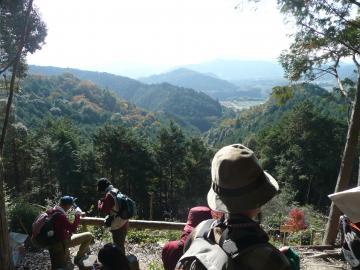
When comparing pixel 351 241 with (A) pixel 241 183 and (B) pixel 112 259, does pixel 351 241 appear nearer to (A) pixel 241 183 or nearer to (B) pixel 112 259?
(A) pixel 241 183

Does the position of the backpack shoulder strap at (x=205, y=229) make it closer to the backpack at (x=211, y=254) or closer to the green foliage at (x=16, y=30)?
the backpack at (x=211, y=254)

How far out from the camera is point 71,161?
131ft

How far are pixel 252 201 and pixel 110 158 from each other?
1545 inches

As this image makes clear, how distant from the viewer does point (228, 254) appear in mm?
1578

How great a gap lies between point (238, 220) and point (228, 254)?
0.61 ft

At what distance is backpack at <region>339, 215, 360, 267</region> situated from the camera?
2775 mm

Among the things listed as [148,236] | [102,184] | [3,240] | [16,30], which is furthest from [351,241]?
[16,30]

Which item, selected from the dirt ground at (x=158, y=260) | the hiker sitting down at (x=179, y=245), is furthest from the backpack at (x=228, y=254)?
the dirt ground at (x=158, y=260)

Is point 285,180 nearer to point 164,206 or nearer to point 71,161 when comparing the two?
point 164,206

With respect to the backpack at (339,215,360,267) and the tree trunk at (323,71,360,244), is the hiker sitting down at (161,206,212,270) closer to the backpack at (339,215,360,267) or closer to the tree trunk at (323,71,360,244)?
the backpack at (339,215,360,267)

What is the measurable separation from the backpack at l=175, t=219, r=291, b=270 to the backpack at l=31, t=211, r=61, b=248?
11.7ft

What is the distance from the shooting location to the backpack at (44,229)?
15.9ft

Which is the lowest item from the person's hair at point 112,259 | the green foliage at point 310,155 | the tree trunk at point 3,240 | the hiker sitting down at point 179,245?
the green foliage at point 310,155

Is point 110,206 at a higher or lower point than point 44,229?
higher
